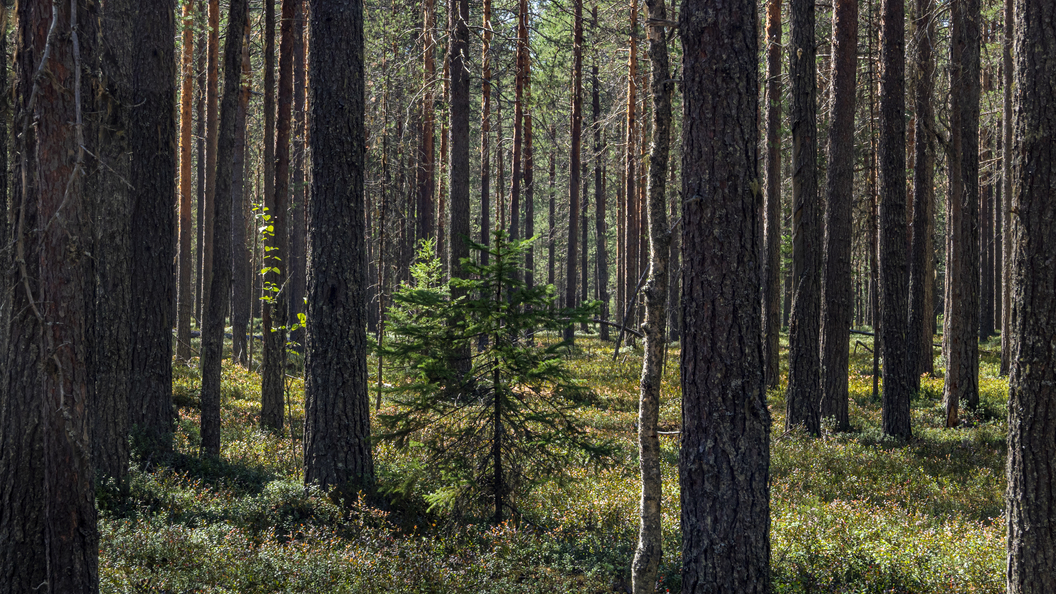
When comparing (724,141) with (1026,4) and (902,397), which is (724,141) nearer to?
(1026,4)

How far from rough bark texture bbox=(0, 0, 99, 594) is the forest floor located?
Answer: 87cm

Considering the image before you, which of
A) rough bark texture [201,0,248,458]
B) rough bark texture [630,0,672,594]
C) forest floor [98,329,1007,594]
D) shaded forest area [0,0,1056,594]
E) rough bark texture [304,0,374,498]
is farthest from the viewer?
rough bark texture [201,0,248,458]

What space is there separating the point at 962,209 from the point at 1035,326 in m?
11.3

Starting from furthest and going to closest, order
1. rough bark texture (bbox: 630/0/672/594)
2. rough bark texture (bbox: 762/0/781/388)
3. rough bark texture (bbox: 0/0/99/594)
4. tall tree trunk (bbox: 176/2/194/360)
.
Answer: tall tree trunk (bbox: 176/2/194/360)
rough bark texture (bbox: 762/0/781/388)
rough bark texture (bbox: 630/0/672/594)
rough bark texture (bbox: 0/0/99/594)

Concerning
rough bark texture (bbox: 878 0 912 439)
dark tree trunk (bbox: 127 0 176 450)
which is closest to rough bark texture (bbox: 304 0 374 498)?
dark tree trunk (bbox: 127 0 176 450)

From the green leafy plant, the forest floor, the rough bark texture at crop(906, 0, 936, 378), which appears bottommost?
the forest floor

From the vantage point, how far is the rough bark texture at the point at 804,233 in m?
11.3

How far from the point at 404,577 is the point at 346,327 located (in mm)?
3058

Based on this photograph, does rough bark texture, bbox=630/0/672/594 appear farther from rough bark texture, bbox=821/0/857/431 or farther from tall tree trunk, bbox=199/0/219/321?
tall tree trunk, bbox=199/0/219/321

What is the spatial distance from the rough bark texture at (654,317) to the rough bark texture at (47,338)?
3.55 m

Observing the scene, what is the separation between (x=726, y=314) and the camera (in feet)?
15.0

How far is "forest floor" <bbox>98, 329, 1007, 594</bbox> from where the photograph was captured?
5.56 meters

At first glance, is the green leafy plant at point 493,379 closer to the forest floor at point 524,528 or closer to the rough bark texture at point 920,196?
the forest floor at point 524,528

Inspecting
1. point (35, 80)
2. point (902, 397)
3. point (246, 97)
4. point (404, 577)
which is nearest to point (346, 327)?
point (404, 577)
